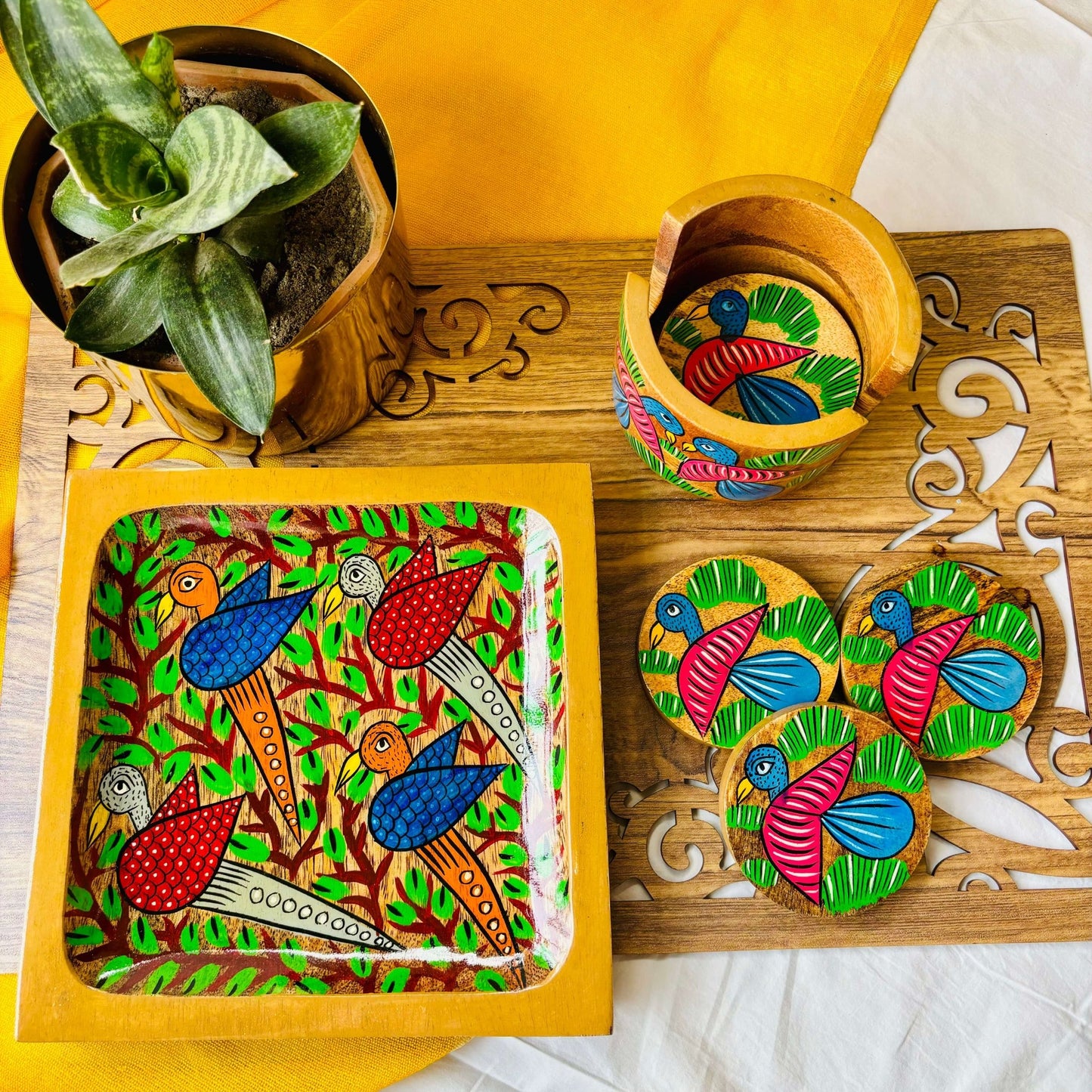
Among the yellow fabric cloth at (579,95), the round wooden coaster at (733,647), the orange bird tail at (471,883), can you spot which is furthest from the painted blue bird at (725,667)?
the yellow fabric cloth at (579,95)

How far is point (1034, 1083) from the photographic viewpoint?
49 centimetres

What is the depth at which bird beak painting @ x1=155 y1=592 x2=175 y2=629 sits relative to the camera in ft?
1.38

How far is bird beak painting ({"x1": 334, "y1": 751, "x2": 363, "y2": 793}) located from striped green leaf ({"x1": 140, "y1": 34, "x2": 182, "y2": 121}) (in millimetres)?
255

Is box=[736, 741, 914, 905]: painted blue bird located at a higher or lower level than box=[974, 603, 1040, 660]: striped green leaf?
lower

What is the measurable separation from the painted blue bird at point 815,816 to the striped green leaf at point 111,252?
0.30 m

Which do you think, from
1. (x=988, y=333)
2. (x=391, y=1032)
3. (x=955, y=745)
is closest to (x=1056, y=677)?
(x=955, y=745)

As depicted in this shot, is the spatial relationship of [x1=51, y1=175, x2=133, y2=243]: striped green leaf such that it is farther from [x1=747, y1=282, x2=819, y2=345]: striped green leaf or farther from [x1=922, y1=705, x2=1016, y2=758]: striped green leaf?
[x1=922, y1=705, x2=1016, y2=758]: striped green leaf

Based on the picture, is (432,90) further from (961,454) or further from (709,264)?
(961,454)

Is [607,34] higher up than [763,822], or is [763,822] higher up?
[607,34]

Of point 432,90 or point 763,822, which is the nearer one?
point 763,822

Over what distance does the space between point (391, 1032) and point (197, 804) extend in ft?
0.40

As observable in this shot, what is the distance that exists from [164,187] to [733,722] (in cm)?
31

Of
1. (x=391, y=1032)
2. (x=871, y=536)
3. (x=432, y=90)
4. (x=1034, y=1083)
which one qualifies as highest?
(x=432, y=90)

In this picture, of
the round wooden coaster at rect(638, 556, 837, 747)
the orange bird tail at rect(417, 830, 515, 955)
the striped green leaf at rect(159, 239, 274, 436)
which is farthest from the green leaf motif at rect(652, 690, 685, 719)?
the striped green leaf at rect(159, 239, 274, 436)
